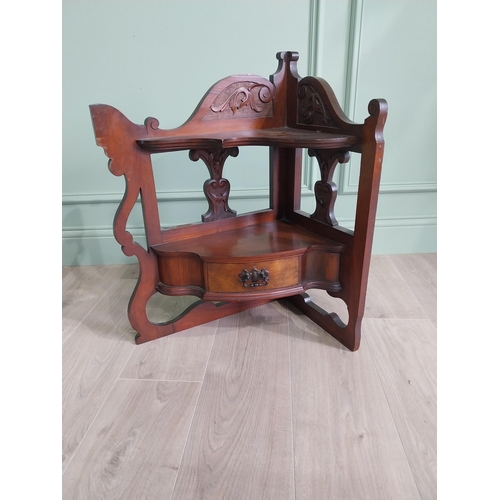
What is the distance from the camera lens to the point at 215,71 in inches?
68.5

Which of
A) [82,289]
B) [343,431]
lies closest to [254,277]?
[343,431]

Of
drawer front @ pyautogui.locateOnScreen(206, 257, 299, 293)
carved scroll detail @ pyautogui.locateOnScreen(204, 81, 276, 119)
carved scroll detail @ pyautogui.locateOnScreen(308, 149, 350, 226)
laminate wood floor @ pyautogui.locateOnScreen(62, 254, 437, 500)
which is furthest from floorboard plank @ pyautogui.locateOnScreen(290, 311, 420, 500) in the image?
carved scroll detail @ pyautogui.locateOnScreen(204, 81, 276, 119)

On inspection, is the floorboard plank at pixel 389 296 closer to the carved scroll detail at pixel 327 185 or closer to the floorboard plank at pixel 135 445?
the carved scroll detail at pixel 327 185

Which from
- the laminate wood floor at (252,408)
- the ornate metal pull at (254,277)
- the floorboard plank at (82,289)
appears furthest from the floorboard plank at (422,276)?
the floorboard plank at (82,289)

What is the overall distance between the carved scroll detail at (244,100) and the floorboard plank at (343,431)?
0.79 meters

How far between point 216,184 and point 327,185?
37 centimetres

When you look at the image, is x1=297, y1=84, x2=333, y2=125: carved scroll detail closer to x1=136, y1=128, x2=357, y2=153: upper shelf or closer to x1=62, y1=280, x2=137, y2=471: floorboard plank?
x1=136, y1=128, x2=357, y2=153: upper shelf

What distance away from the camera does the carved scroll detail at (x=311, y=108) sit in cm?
126

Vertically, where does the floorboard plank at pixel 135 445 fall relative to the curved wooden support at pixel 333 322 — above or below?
below

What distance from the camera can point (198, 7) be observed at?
165cm

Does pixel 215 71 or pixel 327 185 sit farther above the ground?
pixel 215 71

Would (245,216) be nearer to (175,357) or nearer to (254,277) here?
(254,277)

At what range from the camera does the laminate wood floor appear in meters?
0.88

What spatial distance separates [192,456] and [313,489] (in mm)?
281
